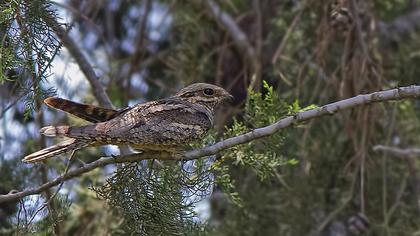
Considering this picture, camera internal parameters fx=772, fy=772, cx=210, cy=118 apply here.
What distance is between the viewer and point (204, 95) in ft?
13.8

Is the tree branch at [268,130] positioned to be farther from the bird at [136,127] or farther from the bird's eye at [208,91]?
the bird's eye at [208,91]

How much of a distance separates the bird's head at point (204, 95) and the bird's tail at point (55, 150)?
86cm

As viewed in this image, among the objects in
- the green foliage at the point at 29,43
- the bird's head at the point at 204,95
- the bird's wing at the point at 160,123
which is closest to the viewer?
the green foliage at the point at 29,43

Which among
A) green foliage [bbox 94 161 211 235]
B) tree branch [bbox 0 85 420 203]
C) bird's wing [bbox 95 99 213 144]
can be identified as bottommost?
green foliage [bbox 94 161 211 235]

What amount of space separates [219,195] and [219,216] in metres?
0.21

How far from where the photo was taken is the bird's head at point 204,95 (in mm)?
4188

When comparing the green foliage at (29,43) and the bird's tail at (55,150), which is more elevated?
the green foliage at (29,43)

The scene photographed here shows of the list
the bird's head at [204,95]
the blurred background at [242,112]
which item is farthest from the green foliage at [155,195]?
the bird's head at [204,95]

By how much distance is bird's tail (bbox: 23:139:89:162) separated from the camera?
135 inches

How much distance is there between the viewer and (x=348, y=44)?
4992mm

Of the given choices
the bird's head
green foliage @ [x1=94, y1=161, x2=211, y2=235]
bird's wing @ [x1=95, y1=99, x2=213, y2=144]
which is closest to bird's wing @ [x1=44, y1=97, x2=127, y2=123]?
bird's wing @ [x1=95, y1=99, x2=213, y2=144]

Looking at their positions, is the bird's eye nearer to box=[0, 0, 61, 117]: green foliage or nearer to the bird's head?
the bird's head

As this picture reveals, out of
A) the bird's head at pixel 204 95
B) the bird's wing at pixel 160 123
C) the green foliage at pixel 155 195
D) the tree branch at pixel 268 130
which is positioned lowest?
the green foliage at pixel 155 195

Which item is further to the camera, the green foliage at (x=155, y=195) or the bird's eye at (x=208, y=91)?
the bird's eye at (x=208, y=91)
